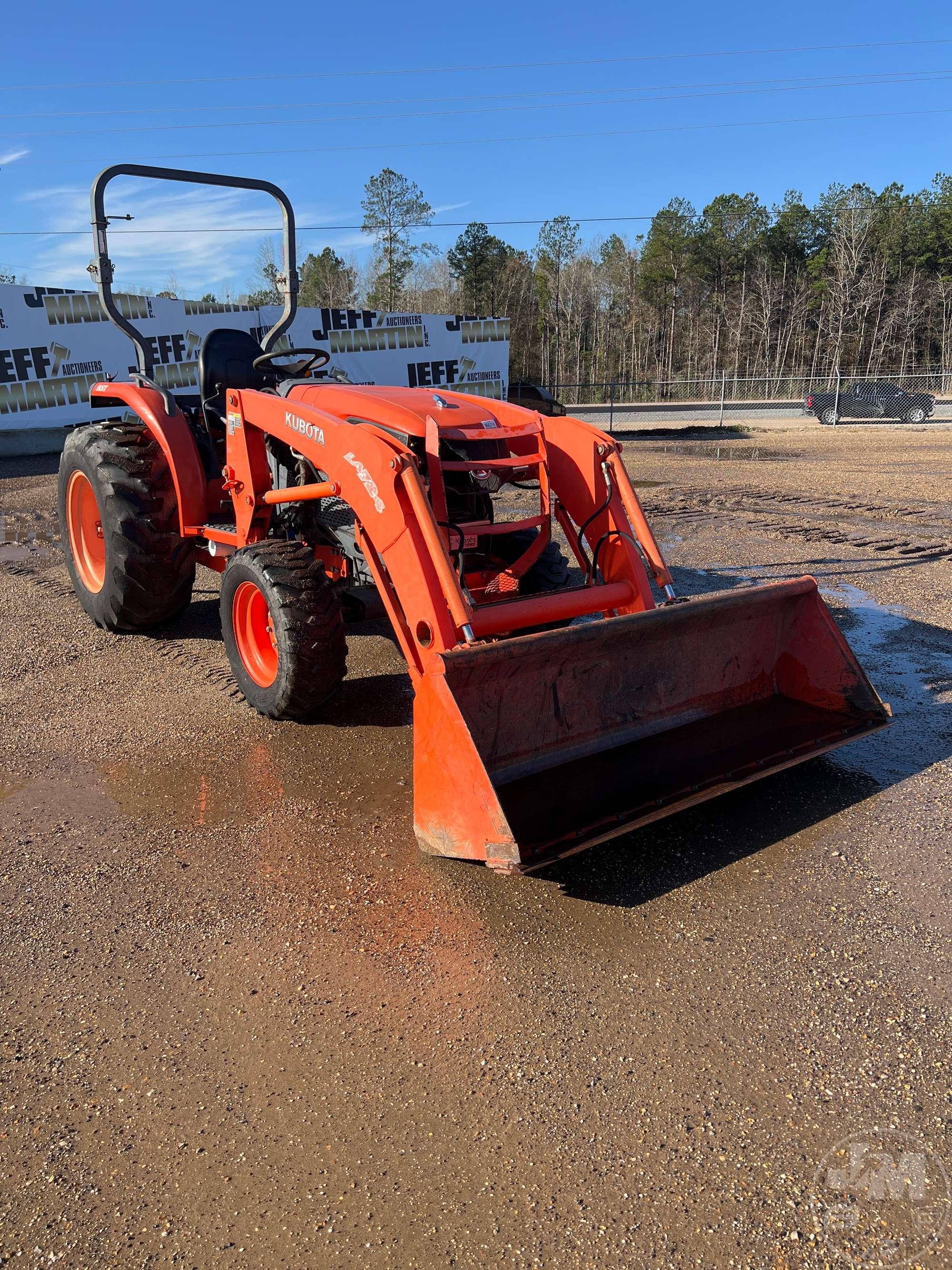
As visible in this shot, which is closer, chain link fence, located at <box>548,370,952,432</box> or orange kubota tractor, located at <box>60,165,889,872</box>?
orange kubota tractor, located at <box>60,165,889,872</box>

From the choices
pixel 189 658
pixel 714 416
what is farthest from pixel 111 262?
pixel 714 416

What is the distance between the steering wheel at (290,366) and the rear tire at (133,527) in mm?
874

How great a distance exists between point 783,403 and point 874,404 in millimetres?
8227

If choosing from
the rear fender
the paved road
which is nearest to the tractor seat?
the rear fender

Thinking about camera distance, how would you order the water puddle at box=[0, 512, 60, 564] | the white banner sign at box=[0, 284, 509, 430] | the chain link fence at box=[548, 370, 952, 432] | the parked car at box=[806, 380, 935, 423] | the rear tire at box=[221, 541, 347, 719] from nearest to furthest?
1. the rear tire at box=[221, 541, 347, 719]
2. the water puddle at box=[0, 512, 60, 564]
3. the white banner sign at box=[0, 284, 509, 430]
4. the parked car at box=[806, 380, 935, 423]
5. the chain link fence at box=[548, 370, 952, 432]

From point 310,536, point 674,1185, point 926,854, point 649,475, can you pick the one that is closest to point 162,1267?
point 674,1185

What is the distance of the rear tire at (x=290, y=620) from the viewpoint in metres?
4.41

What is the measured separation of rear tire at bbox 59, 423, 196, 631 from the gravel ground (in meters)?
1.23

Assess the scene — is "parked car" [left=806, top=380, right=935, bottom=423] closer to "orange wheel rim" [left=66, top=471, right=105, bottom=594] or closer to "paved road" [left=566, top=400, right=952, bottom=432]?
"paved road" [left=566, top=400, right=952, bottom=432]

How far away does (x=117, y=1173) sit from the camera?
2.20 metres

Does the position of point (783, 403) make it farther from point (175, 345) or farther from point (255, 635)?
point (255, 635)

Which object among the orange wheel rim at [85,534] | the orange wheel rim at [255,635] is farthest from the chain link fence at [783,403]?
the orange wheel rim at [255,635]

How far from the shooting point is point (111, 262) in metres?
5.77

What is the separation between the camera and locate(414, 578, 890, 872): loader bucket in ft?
10.6
